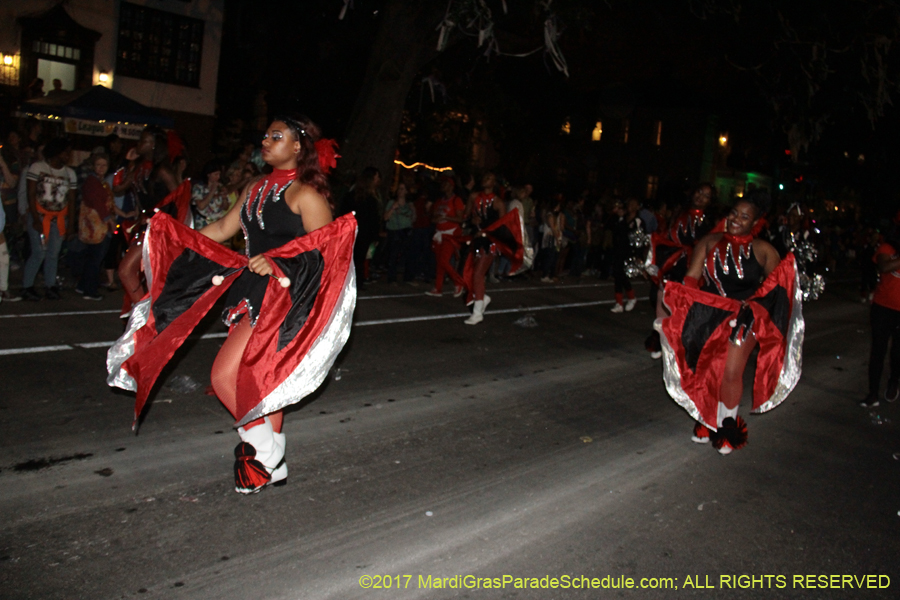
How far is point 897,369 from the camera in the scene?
7547 mm

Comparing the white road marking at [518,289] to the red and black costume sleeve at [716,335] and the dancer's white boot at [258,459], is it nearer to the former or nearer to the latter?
the red and black costume sleeve at [716,335]

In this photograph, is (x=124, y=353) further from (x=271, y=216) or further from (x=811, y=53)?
(x=811, y=53)

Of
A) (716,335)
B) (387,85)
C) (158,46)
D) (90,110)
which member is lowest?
(716,335)

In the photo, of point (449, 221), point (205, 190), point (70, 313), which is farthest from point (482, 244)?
point (70, 313)

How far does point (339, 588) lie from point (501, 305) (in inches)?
342

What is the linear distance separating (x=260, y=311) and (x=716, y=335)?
329 centimetres

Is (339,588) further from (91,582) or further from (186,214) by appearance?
(186,214)

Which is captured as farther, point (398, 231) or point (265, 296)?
point (398, 231)

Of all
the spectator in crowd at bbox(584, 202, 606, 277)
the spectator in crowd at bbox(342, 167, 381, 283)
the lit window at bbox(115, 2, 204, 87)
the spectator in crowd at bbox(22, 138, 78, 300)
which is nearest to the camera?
the spectator in crowd at bbox(22, 138, 78, 300)

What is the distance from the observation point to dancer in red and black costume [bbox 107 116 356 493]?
4051 mm

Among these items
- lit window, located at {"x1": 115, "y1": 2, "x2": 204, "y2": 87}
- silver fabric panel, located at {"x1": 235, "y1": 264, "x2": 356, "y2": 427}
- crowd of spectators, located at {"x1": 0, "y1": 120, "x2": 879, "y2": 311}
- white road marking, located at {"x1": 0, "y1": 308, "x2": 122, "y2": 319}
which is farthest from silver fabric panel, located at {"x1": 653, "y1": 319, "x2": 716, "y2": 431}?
lit window, located at {"x1": 115, "y1": 2, "x2": 204, "y2": 87}

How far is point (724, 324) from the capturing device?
5520 mm

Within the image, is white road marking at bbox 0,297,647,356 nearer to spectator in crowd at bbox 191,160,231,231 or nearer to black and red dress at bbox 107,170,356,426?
spectator in crowd at bbox 191,160,231,231

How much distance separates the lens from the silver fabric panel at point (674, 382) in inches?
221
